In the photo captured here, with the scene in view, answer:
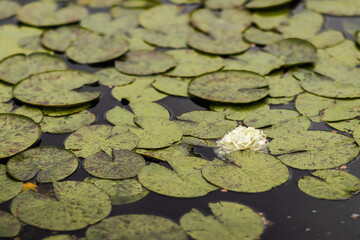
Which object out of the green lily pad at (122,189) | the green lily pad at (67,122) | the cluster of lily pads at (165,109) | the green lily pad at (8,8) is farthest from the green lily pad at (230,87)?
the green lily pad at (8,8)

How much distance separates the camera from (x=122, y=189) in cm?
264

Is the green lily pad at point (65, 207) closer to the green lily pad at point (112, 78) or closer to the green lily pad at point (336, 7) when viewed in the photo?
the green lily pad at point (112, 78)

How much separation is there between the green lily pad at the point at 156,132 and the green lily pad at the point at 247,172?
1.10 feet

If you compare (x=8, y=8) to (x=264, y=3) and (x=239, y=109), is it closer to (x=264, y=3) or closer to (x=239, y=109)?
(x=264, y=3)

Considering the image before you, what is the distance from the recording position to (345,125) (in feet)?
10.2

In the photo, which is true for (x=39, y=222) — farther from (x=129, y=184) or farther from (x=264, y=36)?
(x=264, y=36)

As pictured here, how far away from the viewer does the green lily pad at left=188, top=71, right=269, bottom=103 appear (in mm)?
3314

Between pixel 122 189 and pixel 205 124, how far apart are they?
0.76 m


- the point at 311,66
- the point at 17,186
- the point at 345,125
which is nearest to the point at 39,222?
the point at 17,186

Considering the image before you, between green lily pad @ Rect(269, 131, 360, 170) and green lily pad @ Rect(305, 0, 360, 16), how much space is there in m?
1.79

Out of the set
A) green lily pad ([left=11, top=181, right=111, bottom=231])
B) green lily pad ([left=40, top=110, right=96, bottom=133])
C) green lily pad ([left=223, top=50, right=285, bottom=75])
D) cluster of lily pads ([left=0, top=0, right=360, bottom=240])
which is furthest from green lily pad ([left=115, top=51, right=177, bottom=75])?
green lily pad ([left=11, top=181, right=111, bottom=231])

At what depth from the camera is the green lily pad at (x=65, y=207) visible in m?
2.44

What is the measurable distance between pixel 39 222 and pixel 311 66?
229 centimetres

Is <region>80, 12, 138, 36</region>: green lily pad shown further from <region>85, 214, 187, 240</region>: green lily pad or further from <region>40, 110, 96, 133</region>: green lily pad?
<region>85, 214, 187, 240</region>: green lily pad
